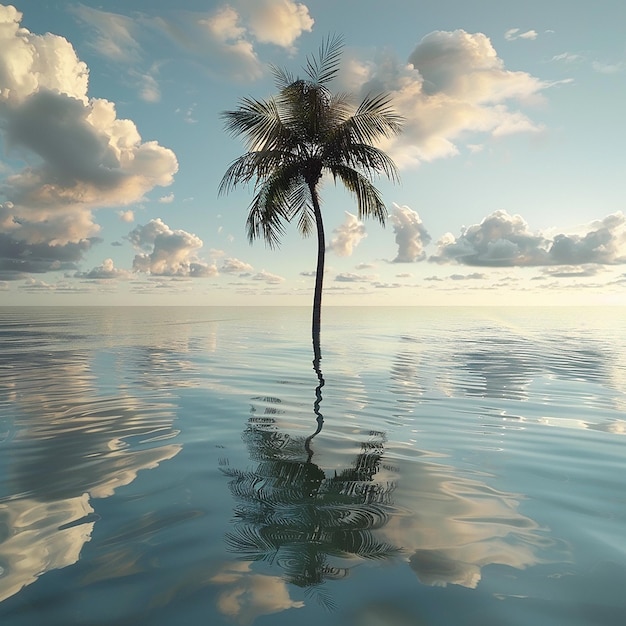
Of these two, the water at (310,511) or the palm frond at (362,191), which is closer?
the water at (310,511)

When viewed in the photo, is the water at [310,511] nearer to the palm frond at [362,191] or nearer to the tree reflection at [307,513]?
the tree reflection at [307,513]

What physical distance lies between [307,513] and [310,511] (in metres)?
0.04

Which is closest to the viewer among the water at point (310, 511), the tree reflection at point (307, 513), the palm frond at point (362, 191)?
the water at point (310, 511)

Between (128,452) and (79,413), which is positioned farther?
(79,413)

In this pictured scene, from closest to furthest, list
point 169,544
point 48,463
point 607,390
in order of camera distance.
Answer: point 169,544
point 48,463
point 607,390

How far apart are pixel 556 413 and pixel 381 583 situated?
574cm

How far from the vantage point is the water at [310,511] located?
7.48ft

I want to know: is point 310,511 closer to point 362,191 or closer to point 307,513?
point 307,513

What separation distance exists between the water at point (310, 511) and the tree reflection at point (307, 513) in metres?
0.02

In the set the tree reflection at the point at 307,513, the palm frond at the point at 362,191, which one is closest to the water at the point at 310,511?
the tree reflection at the point at 307,513

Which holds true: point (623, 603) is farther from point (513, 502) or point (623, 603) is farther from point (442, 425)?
point (442, 425)

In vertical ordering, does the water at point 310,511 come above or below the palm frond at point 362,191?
below

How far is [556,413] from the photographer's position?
23.0 feet

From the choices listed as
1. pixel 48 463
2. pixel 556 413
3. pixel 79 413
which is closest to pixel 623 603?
pixel 48 463
